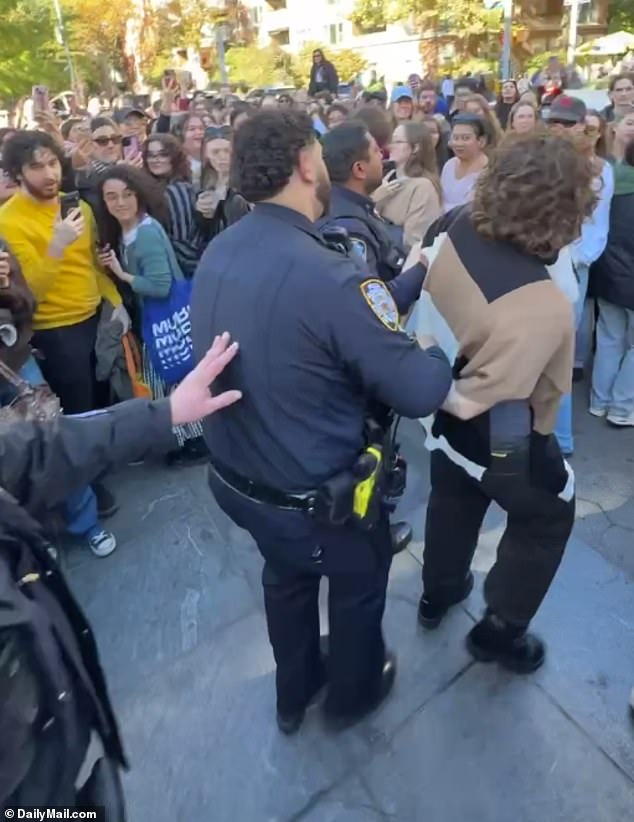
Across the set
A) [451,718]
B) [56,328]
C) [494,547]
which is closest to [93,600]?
[56,328]

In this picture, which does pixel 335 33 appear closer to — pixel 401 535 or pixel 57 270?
pixel 57 270

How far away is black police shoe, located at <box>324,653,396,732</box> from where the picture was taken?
7.13 feet

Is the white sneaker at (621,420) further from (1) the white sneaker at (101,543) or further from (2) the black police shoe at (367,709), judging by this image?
(1) the white sneaker at (101,543)

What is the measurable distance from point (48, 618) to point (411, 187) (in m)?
3.05

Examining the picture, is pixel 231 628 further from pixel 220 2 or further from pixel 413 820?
pixel 220 2

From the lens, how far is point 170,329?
3551 mm

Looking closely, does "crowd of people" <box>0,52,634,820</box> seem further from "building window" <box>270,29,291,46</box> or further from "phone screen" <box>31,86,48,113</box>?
"building window" <box>270,29,291,46</box>

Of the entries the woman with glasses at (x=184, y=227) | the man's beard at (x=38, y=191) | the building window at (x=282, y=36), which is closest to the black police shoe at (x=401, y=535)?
the woman with glasses at (x=184, y=227)

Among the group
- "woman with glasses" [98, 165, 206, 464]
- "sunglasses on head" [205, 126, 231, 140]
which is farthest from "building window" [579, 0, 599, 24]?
"woman with glasses" [98, 165, 206, 464]

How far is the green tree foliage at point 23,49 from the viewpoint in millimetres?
23766

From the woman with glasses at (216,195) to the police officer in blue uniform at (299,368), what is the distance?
1974 mm

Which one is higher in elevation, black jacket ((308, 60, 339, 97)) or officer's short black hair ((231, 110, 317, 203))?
officer's short black hair ((231, 110, 317, 203))

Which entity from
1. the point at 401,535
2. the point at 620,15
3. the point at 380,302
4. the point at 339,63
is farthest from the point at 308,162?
the point at 620,15

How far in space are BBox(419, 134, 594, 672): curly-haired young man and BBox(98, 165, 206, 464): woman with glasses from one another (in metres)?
1.75
